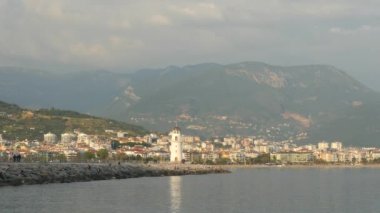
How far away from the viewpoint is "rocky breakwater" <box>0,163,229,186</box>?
208 feet

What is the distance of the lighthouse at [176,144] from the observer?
12027cm

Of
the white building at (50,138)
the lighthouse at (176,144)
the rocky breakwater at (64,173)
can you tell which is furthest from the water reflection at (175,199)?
the white building at (50,138)

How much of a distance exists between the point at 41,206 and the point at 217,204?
1267 centimetres

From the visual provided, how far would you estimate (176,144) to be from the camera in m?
124

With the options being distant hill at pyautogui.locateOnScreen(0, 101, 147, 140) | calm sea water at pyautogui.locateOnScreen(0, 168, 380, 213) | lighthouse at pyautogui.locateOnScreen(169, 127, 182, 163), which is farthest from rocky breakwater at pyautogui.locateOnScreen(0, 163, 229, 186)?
distant hill at pyautogui.locateOnScreen(0, 101, 147, 140)

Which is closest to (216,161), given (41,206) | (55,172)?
(55,172)

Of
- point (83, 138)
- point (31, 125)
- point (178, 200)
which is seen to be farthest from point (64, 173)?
point (31, 125)

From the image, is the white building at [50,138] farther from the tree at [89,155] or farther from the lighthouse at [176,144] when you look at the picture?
the lighthouse at [176,144]

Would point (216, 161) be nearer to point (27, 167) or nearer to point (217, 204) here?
point (27, 167)

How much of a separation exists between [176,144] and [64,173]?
53001 mm

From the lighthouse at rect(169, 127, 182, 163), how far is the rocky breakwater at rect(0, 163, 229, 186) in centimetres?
2169

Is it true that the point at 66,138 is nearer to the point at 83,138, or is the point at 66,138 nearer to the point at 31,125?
the point at 83,138

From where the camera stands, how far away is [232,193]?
5978 centimetres

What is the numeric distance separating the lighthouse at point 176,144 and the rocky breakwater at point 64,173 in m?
21.7
